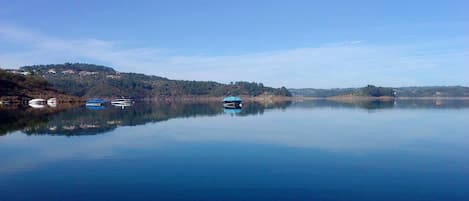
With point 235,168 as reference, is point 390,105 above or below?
below

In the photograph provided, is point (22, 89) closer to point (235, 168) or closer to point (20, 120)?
point (20, 120)

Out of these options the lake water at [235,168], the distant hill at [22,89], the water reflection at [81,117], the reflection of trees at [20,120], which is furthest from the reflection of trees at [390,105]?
the distant hill at [22,89]

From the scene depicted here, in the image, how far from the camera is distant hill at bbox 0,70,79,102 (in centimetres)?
10200

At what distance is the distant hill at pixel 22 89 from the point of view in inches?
4016

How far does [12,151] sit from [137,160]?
7.78 meters

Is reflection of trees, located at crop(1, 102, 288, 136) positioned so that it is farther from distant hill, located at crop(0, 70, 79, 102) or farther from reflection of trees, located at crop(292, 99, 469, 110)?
distant hill, located at crop(0, 70, 79, 102)

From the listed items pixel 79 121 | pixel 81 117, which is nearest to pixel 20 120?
pixel 79 121

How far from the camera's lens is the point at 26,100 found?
10294cm

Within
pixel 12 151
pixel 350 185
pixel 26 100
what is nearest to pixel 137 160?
pixel 12 151

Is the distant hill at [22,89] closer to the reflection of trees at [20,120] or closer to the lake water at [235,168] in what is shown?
the reflection of trees at [20,120]

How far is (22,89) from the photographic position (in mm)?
111250

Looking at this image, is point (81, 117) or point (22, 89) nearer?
point (81, 117)

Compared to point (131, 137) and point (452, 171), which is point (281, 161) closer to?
point (452, 171)

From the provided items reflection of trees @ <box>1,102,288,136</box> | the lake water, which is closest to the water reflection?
reflection of trees @ <box>1,102,288,136</box>
